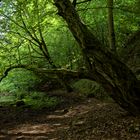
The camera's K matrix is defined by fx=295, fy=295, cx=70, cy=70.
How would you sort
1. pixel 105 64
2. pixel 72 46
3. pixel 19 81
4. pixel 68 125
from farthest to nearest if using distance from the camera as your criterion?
pixel 19 81, pixel 72 46, pixel 68 125, pixel 105 64

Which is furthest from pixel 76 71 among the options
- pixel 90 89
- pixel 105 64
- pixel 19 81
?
pixel 19 81

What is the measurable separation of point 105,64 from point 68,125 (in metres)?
3.08

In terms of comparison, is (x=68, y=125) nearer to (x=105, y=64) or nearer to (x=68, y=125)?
(x=68, y=125)

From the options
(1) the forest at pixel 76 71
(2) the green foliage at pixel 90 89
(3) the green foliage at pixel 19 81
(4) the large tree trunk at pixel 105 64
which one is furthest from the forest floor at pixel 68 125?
(3) the green foliage at pixel 19 81

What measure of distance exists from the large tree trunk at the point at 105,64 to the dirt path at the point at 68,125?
2.44ft

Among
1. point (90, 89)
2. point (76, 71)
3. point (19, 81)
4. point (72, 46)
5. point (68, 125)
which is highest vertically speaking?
point (72, 46)

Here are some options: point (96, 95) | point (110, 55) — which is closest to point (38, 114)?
point (96, 95)

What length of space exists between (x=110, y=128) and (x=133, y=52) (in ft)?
22.4

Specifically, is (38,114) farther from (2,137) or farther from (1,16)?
(1,16)

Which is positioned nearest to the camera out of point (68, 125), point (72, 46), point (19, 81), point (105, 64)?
point (105, 64)

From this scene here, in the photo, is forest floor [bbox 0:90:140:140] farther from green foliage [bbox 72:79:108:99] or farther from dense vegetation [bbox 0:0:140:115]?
green foliage [bbox 72:79:108:99]

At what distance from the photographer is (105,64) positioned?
768cm

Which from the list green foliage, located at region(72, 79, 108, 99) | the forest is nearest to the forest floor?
the forest

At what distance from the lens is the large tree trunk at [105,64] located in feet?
25.2
